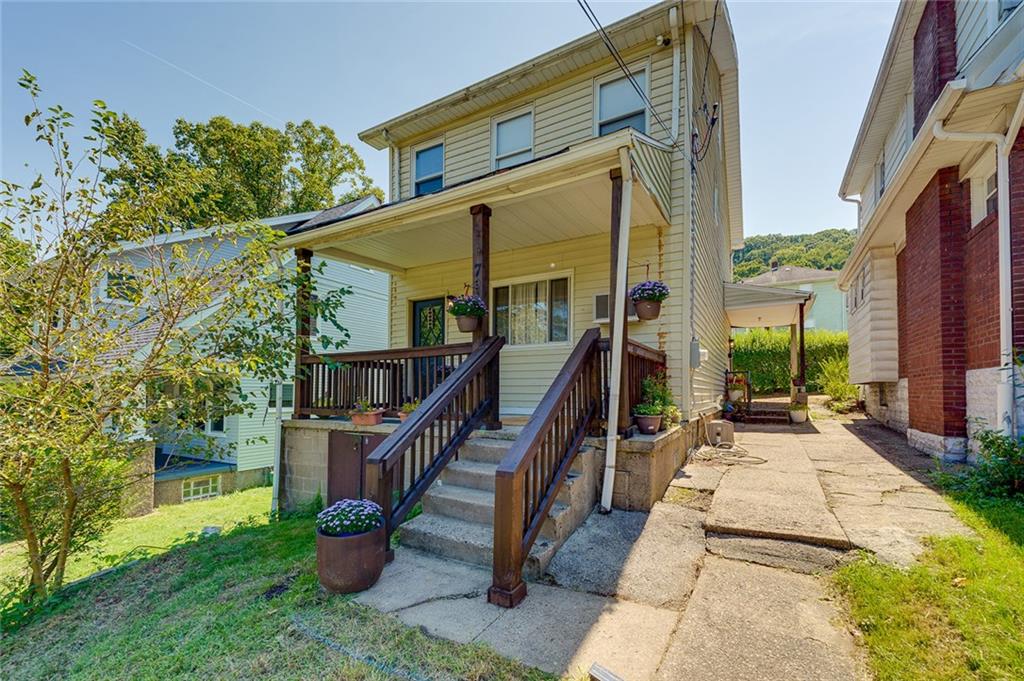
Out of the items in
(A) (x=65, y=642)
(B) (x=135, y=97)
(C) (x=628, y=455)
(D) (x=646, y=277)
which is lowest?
(A) (x=65, y=642)

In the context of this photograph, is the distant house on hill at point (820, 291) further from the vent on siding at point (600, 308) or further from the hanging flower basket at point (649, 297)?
the hanging flower basket at point (649, 297)

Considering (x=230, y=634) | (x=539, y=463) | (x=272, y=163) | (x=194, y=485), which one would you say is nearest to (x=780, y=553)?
(x=539, y=463)

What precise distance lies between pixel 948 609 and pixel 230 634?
4.10m

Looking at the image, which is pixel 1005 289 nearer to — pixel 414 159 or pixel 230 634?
pixel 230 634

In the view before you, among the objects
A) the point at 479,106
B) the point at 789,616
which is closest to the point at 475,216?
the point at 479,106

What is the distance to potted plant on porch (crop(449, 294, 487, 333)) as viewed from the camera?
505 centimetres

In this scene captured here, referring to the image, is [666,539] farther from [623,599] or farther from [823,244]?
[823,244]

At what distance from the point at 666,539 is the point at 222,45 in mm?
9841

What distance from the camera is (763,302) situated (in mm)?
9898

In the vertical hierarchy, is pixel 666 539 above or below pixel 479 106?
below

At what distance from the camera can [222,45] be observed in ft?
24.9

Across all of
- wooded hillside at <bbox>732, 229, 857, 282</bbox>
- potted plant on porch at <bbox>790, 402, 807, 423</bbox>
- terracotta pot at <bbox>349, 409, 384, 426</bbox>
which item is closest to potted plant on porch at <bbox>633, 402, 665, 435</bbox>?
terracotta pot at <bbox>349, 409, 384, 426</bbox>

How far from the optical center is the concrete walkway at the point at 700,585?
2.25 meters

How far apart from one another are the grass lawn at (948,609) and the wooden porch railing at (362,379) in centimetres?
412
